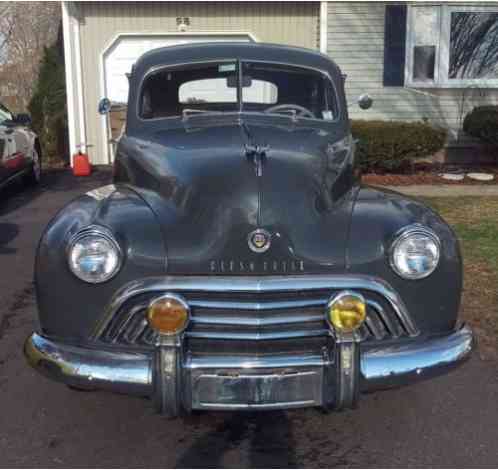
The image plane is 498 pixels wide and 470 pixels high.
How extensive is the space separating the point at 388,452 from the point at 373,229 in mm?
1069

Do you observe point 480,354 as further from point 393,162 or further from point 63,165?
point 63,165

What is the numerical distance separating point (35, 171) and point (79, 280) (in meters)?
8.23

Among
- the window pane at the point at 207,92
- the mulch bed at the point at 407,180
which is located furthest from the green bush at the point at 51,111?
the window pane at the point at 207,92

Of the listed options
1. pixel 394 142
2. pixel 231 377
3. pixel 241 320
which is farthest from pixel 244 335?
pixel 394 142

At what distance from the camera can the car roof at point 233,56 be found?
4848 millimetres

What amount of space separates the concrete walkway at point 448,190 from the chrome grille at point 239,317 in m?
7.12

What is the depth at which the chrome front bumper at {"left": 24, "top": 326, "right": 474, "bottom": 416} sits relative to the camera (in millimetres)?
2877

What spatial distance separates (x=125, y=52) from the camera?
40.7 ft

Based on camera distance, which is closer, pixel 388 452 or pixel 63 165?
pixel 388 452

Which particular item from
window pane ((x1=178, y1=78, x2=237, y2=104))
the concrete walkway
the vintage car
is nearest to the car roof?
window pane ((x1=178, y1=78, x2=237, y2=104))

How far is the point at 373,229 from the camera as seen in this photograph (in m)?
3.25

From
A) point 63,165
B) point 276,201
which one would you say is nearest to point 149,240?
point 276,201

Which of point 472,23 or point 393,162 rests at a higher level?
point 472,23

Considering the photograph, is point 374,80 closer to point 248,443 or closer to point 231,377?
point 248,443
